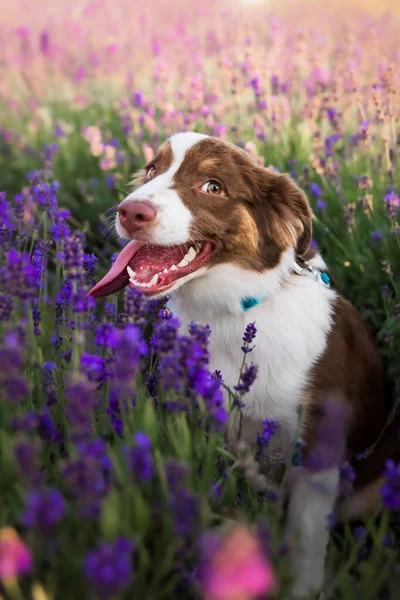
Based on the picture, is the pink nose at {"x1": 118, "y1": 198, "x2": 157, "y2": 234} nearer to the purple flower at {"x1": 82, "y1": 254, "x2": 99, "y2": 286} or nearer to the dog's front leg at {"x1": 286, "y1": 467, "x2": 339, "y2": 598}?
the purple flower at {"x1": 82, "y1": 254, "x2": 99, "y2": 286}

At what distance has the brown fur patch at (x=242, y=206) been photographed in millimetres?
2779

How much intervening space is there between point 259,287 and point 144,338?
917mm

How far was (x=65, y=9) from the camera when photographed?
11.0 metres

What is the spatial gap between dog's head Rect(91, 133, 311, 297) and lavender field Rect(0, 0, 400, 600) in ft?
0.66

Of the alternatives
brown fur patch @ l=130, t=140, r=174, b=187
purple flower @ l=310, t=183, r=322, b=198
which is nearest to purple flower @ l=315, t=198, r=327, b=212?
purple flower @ l=310, t=183, r=322, b=198

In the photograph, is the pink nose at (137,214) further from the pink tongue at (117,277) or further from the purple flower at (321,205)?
the purple flower at (321,205)

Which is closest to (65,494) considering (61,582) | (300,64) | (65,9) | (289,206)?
(61,582)

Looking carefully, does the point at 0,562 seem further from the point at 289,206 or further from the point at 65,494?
the point at 289,206

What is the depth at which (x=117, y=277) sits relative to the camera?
2740 millimetres

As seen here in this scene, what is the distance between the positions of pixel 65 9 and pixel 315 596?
10.9 metres

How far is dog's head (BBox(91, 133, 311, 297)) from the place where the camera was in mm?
2602

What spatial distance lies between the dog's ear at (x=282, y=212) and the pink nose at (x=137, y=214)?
1.80ft

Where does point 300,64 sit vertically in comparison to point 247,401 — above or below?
above

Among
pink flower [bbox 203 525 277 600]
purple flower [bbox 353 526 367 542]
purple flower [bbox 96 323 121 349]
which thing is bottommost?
purple flower [bbox 353 526 367 542]
